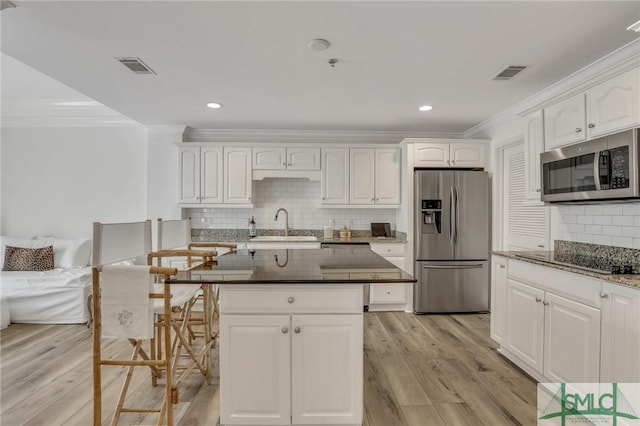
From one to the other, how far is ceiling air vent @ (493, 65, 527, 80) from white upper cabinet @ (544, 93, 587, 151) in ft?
1.29

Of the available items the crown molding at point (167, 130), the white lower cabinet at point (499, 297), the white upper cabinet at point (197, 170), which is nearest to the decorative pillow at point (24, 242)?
the white upper cabinet at point (197, 170)

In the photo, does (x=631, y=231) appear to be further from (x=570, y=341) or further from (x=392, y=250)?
(x=392, y=250)

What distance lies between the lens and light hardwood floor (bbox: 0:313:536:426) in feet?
6.61

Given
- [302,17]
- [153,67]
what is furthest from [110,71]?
[302,17]

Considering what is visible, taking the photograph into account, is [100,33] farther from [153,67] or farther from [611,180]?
[611,180]

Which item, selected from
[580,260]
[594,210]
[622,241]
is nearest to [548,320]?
[580,260]

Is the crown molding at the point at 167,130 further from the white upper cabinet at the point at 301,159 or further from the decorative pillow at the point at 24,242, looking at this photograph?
the decorative pillow at the point at 24,242

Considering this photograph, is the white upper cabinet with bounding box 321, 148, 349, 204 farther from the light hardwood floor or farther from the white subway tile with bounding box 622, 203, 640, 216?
the white subway tile with bounding box 622, 203, 640, 216

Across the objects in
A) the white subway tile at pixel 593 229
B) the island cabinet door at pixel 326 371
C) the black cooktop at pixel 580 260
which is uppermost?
the white subway tile at pixel 593 229

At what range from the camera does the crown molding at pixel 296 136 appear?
187 inches

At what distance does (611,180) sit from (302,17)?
7.01 feet

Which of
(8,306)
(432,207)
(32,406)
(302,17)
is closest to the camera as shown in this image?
(302,17)

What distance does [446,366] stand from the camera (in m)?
2.68

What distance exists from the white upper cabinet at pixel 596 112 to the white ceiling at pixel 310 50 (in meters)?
0.37
